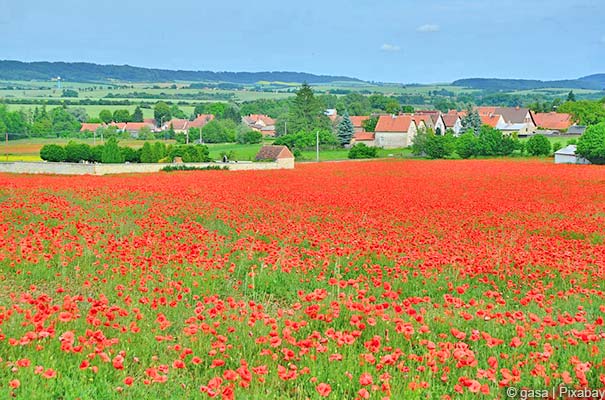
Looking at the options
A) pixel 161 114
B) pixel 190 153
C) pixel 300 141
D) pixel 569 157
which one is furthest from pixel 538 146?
pixel 161 114

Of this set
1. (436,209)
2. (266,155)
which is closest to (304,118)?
(266,155)

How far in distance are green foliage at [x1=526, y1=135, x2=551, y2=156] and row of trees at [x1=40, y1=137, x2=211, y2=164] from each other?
125 ft

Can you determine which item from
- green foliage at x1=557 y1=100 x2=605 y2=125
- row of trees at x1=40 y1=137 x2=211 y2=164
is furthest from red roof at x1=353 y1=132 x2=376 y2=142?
row of trees at x1=40 y1=137 x2=211 y2=164

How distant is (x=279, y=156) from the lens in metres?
61.9

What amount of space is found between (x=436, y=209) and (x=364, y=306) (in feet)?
39.1

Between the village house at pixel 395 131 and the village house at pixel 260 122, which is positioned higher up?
the village house at pixel 395 131

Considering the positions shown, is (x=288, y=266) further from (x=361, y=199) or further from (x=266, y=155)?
(x=266, y=155)

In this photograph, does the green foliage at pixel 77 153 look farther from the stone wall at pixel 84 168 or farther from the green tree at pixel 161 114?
the green tree at pixel 161 114

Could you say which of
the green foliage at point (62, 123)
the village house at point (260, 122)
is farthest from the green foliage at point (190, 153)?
the village house at point (260, 122)

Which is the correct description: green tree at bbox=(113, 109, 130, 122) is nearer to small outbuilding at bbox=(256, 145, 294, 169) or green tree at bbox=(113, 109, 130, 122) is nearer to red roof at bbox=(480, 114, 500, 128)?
red roof at bbox=(480, 114, 500, 128)

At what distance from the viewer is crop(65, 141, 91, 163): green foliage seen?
6131 centimetres

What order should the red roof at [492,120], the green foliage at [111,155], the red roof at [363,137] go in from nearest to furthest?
the green foliage at [111,155] < the red roof at [363,137] < the red roof at [492,120]

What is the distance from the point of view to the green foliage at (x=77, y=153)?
6131 cm

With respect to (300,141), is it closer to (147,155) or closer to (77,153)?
(147,155)
